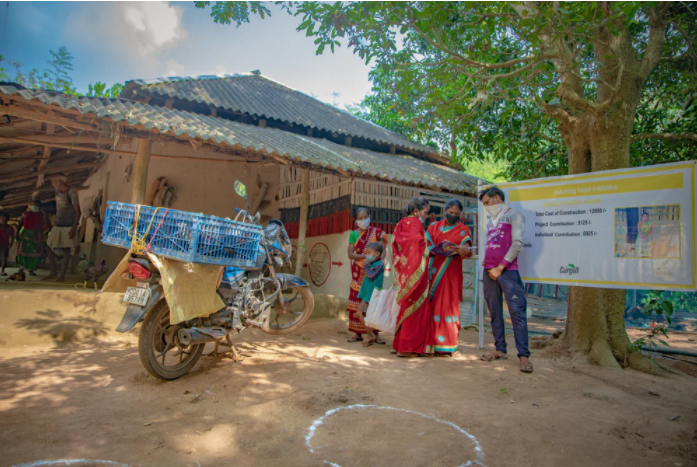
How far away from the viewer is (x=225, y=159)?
904cm

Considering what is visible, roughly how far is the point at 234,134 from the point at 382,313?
391 cm

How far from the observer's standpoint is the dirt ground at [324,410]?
2.38 m

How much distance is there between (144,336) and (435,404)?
2.29 m

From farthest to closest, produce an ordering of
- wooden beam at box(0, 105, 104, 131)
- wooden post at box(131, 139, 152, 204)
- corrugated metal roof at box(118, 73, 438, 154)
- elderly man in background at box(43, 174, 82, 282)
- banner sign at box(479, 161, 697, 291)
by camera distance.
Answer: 1. corrugated metal roof at box(118, 73, 438, 154)
2. elderly man in background at box(43, 174, 82, 282)
3. wooden post at box(131, 139, 152, 204)
4. wooden beam at box(0, 105, 104, 131)
5. banner sign at box(479, 161, 697, 291)

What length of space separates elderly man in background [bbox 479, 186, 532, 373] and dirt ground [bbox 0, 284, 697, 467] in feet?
1.04

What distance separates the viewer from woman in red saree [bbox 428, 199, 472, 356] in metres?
4.62

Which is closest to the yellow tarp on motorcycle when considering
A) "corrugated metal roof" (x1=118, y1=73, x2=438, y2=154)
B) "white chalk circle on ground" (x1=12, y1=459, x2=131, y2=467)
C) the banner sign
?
"white chalk circle on ground" (x1=12, y1=459, x2=131, y2=467)

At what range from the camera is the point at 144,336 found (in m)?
3.36

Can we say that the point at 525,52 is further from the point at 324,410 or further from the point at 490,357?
the point at 324,410

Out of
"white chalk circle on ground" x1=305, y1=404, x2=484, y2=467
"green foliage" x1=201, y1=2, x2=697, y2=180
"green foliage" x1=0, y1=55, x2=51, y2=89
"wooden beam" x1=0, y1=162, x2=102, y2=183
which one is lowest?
"white chalk circle on ground" x1=305, y1=404, x2=484, y2=467

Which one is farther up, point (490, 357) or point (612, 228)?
point (612, 228)

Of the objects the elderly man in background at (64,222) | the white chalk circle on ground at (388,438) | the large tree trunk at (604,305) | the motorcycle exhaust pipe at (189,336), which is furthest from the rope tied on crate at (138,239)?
the elderly man in background at (64,222)

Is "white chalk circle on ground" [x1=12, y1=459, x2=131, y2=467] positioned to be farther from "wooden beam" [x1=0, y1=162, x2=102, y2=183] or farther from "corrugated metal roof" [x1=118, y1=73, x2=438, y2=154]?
"wooden beam" [x1=0, y1=162, x2=102, y2=183]

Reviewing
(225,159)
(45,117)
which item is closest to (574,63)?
(45,117)
